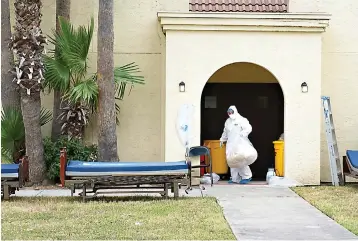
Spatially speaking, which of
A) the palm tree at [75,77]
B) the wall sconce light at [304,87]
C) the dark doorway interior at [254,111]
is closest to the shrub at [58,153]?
the palm tree at [75,77]

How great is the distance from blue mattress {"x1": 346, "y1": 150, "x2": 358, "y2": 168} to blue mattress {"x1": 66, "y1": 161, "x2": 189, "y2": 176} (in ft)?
13.9

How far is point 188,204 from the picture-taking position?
36.3 ft

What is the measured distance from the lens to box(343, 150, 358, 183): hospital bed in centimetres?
1366

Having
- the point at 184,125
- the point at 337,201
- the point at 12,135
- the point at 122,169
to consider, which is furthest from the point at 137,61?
the point at 337,201

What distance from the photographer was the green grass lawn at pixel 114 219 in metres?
8.34

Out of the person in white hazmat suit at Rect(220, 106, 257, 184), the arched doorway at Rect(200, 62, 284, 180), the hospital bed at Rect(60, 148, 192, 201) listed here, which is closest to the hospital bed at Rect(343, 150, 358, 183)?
the person in white hazmat suit at Rect(220, 106, 257, 184)

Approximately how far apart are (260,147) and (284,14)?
12.8 feet

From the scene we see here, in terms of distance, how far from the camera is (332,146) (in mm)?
14578

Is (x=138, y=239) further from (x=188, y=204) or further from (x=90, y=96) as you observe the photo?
(x=90, y=96)

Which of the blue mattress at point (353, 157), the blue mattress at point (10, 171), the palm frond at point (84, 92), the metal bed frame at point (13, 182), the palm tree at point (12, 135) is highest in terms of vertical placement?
the palm frond at point (84, 92)

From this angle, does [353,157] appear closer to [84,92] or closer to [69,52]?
[84,92]

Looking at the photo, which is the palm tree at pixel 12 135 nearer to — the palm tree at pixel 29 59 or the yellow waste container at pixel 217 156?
the palm tree at pixel 29 59

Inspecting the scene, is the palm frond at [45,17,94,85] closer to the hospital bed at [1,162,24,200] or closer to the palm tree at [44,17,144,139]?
the palm tree at [44,17,144,139]

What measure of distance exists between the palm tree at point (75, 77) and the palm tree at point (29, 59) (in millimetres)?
502
